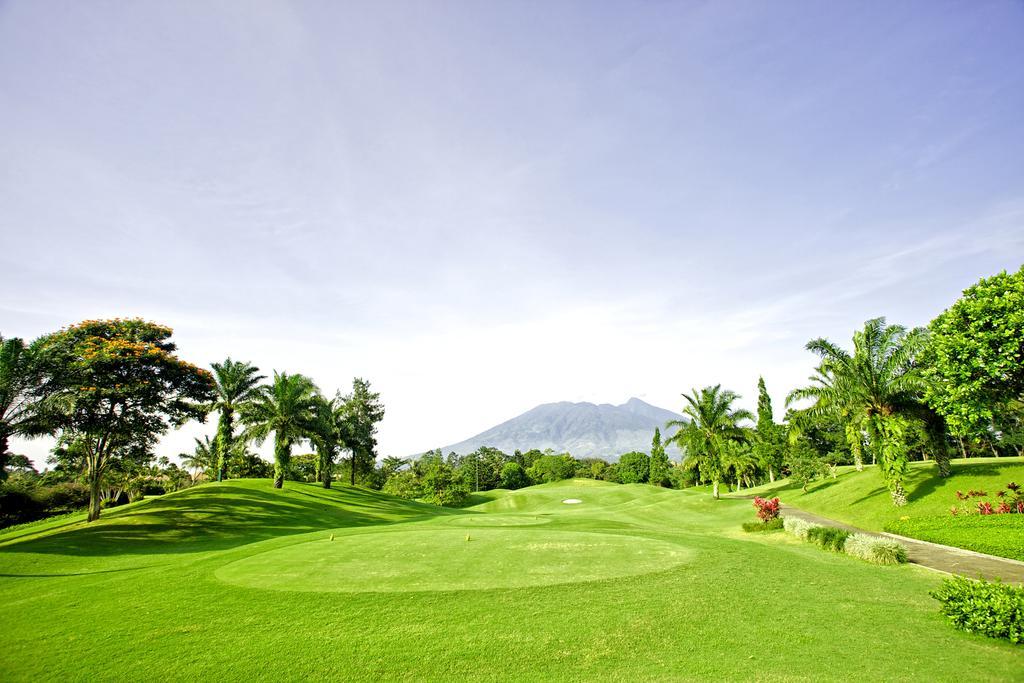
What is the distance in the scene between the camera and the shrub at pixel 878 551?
1834cm

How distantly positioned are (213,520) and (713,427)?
1785 inches

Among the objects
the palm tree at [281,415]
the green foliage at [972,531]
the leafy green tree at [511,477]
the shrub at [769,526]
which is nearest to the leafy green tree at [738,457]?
the shrub at [769,526]

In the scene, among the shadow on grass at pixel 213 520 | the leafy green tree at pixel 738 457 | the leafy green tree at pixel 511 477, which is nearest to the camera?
the shadow on grass at pixel 213 520

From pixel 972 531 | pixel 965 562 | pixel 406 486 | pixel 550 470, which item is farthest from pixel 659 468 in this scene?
pixel 965 562

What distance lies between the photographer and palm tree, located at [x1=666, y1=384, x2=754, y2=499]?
49.7m

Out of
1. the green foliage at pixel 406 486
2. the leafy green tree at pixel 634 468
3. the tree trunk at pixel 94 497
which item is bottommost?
the leafy green tree at pixel 634 468

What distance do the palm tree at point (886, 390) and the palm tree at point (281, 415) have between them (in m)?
46.1

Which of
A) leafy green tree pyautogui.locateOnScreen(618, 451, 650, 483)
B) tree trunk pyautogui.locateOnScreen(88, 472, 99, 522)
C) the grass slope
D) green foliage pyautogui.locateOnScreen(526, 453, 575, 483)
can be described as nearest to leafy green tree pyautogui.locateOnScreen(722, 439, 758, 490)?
the grass slope

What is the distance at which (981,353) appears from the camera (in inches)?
950

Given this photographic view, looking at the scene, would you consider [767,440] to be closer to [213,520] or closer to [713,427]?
[713,427]

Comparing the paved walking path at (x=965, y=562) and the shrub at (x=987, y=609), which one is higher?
the shrub at (x=987, y=609)

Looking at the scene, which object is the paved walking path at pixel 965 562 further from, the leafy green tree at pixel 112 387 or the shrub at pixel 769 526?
the leafy green tree at pixel 112 387

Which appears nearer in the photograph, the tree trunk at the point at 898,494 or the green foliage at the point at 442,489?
the tree trunk at the point at 898,494

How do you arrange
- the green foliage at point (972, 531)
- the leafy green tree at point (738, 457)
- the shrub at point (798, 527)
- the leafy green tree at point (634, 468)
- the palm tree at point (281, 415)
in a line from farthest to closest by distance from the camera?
the leafy green tree at point (634, 468)
the leafy green tree at point (738, 457)
the palm tree at point (281, 415)
the shrub at point (798, 527)
the green foliage at point (972, 531)
